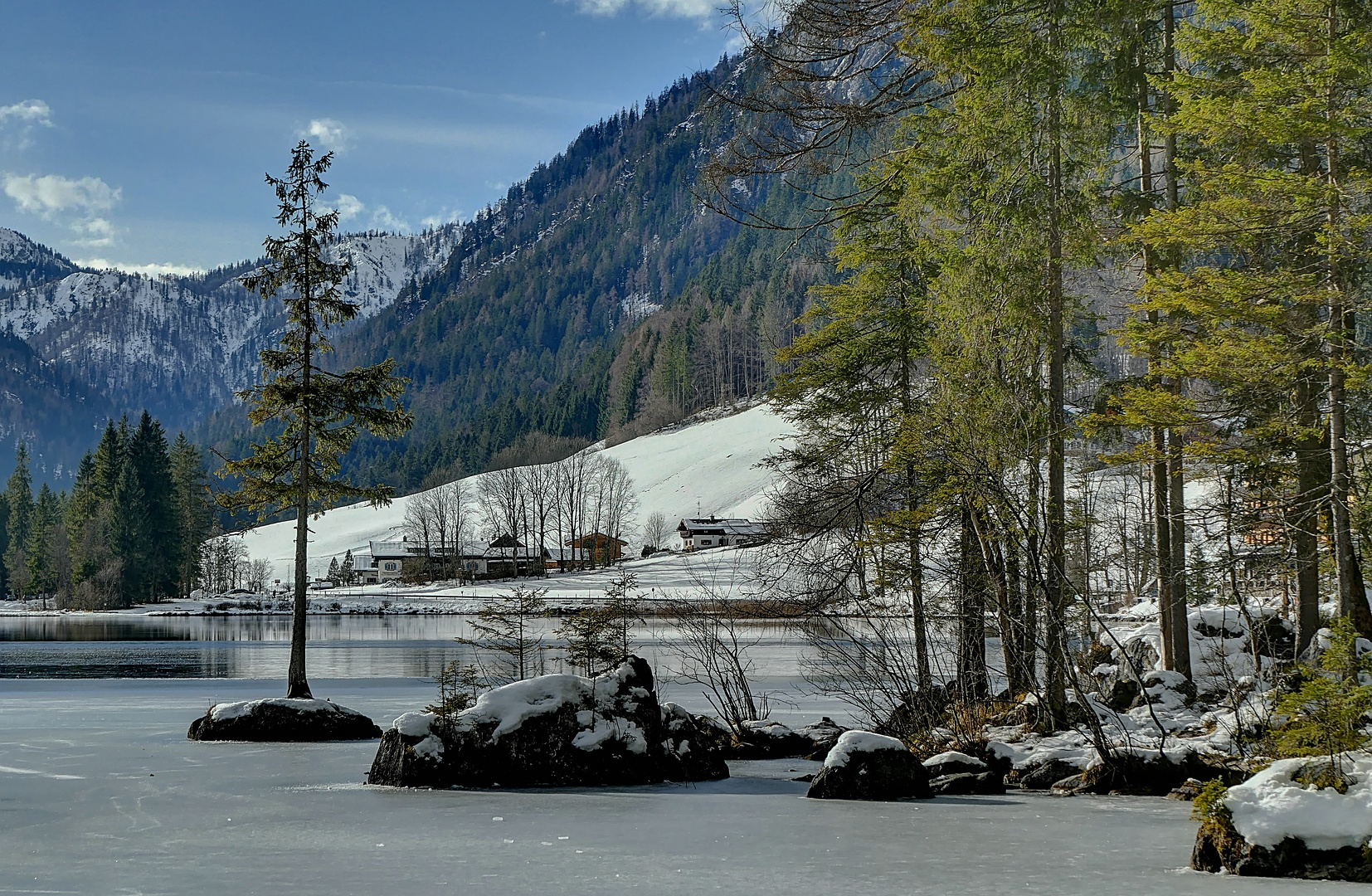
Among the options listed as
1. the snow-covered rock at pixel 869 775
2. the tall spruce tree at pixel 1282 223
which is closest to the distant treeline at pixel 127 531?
the snow-covered rock at pixel 869 775

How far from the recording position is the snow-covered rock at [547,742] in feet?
38.8

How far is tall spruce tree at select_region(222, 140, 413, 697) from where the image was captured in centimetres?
2200

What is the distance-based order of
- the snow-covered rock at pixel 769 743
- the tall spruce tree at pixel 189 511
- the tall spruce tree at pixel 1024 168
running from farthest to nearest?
the tall spruce tree at pixel 189 511
the snow-covered rock at pixel 769 743
the tall spruce tree at pixel 1024 168

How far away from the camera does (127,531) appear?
79.1 meters

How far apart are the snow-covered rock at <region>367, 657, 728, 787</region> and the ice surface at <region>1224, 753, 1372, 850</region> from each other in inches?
254

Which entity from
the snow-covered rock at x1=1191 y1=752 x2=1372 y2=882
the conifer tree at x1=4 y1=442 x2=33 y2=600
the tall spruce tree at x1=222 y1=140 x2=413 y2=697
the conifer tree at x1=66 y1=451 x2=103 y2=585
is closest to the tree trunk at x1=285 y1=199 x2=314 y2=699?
the tall spruce tree at x1=222 y1=140 x2=413 y2=697

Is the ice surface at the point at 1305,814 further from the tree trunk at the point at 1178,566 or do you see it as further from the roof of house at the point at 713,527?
the roof of house at the point at 713,527

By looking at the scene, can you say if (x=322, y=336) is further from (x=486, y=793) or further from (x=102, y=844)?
(x=102, y=844)

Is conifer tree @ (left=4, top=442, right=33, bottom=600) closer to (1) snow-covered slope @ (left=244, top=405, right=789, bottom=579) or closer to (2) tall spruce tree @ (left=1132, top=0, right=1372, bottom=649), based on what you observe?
(1) snow-covered slope @ (left=244, top=405, right=789, bottom=579)

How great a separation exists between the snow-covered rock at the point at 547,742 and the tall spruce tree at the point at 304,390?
1082 centimetres

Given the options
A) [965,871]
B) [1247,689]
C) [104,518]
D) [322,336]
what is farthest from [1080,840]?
[104,518]

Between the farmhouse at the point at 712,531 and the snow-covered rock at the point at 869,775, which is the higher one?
the farmhouse at the point at 712,531

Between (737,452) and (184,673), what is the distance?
87.6 meters

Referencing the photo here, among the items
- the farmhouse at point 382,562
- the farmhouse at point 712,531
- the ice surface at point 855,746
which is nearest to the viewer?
the ice surface at point 855,746
